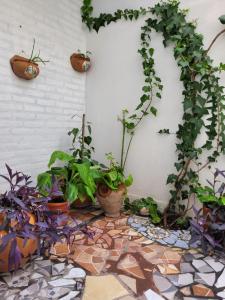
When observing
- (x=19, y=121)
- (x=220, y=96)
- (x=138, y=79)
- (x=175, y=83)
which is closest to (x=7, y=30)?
(x=19, y=121)

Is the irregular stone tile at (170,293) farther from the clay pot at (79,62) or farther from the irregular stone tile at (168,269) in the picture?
the clay pot at (79,62)

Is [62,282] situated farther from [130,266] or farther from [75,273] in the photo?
[130,266]

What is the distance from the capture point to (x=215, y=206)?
216 centimetres

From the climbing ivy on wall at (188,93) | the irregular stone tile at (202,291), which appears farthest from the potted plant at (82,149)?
the irregular stone tile at (202,291)

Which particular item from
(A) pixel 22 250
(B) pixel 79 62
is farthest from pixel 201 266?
(B) pixel 79 62

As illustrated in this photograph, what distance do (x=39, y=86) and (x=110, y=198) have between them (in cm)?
137

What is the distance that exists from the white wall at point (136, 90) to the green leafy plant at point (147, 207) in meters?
0.09

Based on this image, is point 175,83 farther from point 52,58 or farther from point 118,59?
point 52,58

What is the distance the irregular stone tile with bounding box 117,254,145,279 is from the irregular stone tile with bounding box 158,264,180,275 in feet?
0.49

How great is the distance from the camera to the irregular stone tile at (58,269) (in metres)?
1.71

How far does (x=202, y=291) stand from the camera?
5.19 ft

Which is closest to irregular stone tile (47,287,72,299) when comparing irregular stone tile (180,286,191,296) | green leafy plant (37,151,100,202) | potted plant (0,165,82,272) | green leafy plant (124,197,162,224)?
potted plant (0,165,82,272)

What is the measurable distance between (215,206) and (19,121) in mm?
1945

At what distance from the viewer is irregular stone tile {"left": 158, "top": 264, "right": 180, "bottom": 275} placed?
5.79 feet
